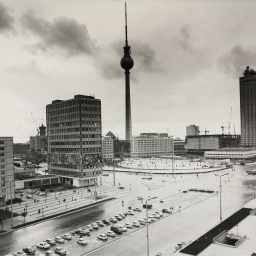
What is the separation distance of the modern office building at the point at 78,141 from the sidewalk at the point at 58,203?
390 inches

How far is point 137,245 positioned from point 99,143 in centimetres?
8154

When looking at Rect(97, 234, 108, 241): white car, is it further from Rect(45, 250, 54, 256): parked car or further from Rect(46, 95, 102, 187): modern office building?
Rect(46, 95, 102, 187): modern office building

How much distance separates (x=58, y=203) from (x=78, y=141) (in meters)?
36.9

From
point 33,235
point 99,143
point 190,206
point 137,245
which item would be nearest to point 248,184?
point 190,206

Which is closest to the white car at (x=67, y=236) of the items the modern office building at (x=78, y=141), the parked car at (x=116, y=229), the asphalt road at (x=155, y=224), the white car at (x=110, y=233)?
the asphalt road at (x=155, y=224)

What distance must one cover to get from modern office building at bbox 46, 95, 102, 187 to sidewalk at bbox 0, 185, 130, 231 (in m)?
9.91

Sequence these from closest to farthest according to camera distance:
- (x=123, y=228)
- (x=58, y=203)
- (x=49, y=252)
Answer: (x=49, y=252) → (x=123, y=228) → (x=58, y=203)

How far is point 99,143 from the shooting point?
Answer: 137500mm

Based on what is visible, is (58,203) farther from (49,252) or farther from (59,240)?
(49,252)

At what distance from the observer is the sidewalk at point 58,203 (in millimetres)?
80781

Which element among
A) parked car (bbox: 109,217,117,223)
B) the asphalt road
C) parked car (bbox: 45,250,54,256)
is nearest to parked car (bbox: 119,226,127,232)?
the asphalt road

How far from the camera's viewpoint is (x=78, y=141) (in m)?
131

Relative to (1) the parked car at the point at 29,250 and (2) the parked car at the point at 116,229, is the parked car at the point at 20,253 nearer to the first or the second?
(1) the parked car at the point at 29,250

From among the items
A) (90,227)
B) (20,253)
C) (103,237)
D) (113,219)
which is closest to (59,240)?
(20,253)
